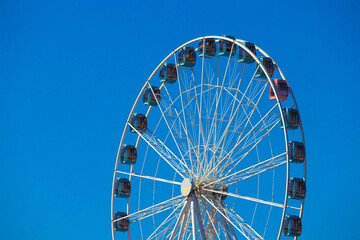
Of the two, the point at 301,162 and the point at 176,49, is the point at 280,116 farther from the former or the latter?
the point at 176,49

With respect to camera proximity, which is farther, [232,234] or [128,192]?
[128,192]

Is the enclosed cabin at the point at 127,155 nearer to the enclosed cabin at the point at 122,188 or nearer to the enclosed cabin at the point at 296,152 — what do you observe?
the enclosed cabin at the point at 122,188

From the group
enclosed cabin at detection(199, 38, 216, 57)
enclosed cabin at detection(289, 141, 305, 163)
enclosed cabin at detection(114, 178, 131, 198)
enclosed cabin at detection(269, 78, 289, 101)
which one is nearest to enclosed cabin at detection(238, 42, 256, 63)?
enclosed cabin at detection(199, 38, 216, 57)

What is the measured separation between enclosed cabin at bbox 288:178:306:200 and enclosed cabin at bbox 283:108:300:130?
2110mm

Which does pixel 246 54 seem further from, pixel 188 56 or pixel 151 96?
pixel 151 96

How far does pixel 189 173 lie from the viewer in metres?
40.4

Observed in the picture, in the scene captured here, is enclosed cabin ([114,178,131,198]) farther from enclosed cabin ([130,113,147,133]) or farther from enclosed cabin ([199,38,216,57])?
enclosed cabin ([199,38,216,57])

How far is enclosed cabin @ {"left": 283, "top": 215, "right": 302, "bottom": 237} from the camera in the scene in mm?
37719

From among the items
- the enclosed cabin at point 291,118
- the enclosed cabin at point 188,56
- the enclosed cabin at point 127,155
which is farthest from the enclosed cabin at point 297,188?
the enclosed cabin at point 127,155

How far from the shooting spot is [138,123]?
44031 mm

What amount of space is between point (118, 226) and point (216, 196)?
5493 mm

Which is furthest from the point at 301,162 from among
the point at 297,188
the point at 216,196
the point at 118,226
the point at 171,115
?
the point at 118,226

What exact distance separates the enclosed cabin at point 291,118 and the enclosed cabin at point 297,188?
6.92 feet

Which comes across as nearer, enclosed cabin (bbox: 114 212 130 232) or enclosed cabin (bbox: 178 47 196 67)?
enclosed cabin (bbox: 178 47 196 67)
